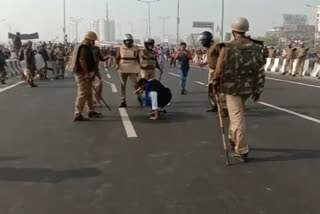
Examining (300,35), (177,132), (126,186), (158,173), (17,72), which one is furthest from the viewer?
(300,35)

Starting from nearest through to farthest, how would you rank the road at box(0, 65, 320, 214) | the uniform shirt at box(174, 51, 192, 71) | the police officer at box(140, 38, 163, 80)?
the road at box(0, 65, 320, 214), the police officer at box(140, 38, 163, 80), the uniform shirt at box(174, 51, 192, 71)

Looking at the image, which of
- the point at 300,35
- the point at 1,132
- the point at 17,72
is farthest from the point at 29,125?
the point at 300,35

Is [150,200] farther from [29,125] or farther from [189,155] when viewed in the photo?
[29,125]

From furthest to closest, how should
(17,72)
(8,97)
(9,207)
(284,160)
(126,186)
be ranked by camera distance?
(17,72), (8,97), (284,160), (126,186), (9,207)

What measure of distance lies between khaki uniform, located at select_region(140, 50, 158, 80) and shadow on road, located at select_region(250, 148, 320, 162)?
5541 millimetres

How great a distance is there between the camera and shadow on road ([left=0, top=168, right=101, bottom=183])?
6.13 meters

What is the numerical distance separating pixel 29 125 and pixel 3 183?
Answer: 4368 mm

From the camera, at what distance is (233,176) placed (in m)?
6.14

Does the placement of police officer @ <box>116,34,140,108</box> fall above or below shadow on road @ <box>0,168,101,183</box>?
above

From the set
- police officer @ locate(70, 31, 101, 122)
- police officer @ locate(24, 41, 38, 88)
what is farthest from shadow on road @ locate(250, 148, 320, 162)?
police officer @ locate(24, 41, 38, 88)

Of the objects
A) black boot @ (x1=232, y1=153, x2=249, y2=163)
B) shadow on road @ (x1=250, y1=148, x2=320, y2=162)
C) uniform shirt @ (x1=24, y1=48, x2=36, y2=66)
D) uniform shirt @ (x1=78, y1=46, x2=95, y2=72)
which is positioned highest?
uniform shirt @ (x1=78, y1=46, x2=95, y2=72)

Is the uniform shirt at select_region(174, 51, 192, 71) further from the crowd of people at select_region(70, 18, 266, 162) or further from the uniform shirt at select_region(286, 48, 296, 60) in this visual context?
the uniform shirt at select_region(286, 48, 296, 60)

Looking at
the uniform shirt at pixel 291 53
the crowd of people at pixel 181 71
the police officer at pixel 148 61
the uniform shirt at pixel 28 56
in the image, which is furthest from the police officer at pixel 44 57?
the uniform shirt at pixel 291 53

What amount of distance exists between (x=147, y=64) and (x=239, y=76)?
5.95 meters
